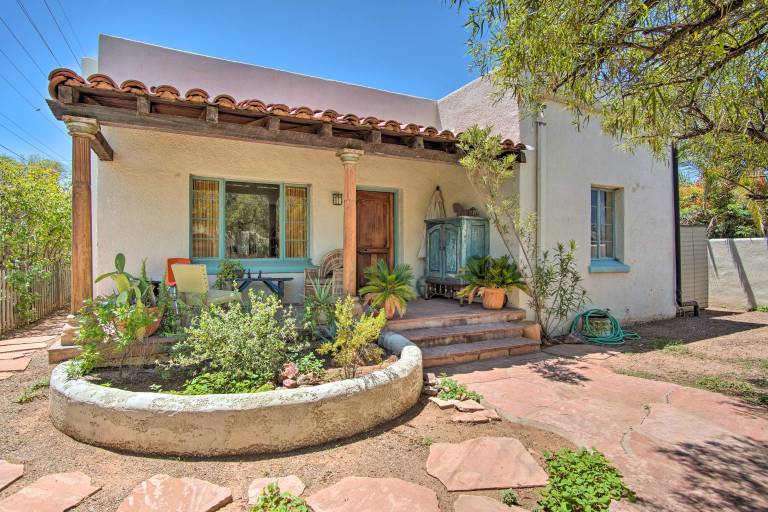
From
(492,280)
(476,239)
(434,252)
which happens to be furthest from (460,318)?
(434,252)

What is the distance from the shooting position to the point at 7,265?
26.2ft

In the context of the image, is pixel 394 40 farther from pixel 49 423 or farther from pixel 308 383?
pixel 49 423

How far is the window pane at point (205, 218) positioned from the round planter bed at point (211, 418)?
11.7 feet

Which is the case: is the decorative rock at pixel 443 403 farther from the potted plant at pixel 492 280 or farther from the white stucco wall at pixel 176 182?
the white stucco wall at pixel 176 182

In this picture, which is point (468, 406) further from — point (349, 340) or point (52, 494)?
point (52, 494)

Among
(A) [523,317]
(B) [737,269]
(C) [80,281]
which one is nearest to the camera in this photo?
(C) [80,281]

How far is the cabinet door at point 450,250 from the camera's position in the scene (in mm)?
7184

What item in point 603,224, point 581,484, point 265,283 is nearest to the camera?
point 581,484

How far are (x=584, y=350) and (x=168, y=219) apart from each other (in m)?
6.78

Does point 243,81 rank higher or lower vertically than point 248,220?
higher

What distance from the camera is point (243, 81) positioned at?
283 inches

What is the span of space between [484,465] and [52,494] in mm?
2759

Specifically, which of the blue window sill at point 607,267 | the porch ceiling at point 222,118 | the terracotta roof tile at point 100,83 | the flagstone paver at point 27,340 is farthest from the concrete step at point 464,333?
the flagstone paver at point 27,340

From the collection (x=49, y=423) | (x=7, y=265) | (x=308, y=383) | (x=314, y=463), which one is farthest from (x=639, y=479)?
(x=7, y=265)
